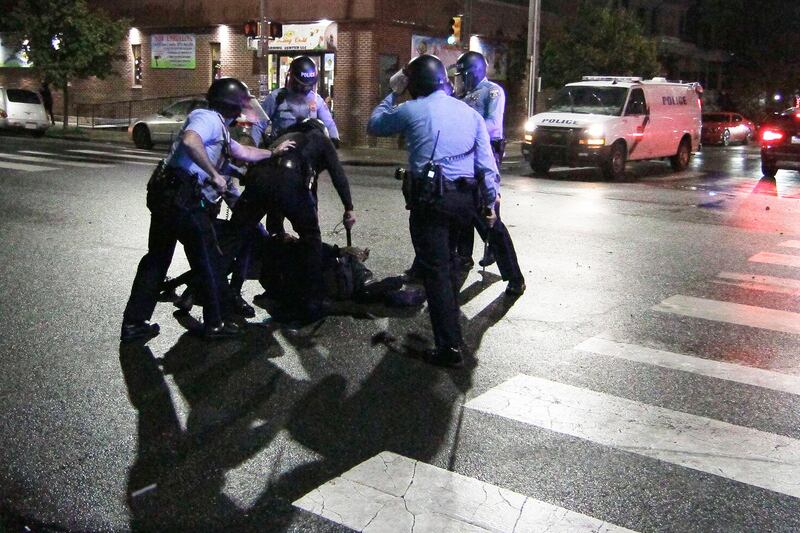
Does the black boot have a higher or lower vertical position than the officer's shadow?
higher

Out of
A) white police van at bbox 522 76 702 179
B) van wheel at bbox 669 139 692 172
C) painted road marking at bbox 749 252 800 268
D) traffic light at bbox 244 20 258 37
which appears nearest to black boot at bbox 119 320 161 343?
painted road marking at bbox 749 252 800 268

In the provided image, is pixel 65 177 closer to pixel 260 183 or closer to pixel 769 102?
pixel 260 183

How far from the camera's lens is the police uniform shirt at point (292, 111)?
642 centimetres

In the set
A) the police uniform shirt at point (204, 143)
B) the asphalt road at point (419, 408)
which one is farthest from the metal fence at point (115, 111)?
the police uniform shirt at point (204, 143)

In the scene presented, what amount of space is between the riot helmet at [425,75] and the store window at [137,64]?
101 feet

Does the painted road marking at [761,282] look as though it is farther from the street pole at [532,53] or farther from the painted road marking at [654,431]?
the street pole at [532,53]

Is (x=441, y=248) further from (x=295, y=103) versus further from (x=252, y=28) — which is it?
(x=252, y=28)

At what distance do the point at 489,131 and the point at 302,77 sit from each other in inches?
85.2

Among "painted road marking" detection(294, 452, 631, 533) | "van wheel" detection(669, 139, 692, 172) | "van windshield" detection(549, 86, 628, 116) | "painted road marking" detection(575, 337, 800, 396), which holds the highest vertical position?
"van windshield" detection(549, 86, 628, 116)

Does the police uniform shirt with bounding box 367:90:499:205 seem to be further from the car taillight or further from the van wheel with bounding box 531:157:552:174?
the car taillight

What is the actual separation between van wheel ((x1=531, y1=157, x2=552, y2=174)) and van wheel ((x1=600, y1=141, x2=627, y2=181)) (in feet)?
3.93

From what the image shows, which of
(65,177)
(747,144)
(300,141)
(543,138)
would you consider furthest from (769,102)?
(300,141)

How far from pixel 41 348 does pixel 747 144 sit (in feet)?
119

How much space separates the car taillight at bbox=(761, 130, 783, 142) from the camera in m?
18.6
